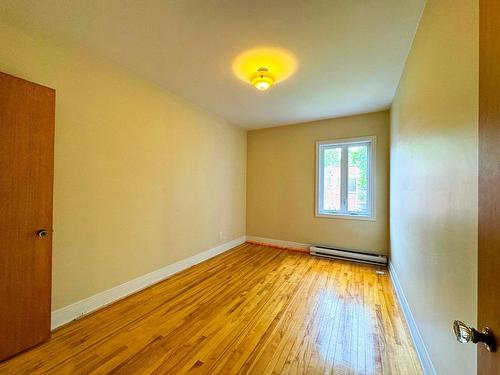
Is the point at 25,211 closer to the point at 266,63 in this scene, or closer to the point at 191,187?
the point at 191,187

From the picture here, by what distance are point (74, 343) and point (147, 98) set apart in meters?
2.59

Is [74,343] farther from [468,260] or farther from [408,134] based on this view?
[408,134]

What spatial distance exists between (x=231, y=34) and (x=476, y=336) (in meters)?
2.28

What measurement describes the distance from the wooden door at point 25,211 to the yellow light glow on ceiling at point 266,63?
1.74 m

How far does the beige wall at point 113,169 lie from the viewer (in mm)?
Result: 1939

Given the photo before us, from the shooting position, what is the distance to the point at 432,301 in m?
1.42

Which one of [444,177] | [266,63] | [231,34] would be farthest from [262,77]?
[444,177]

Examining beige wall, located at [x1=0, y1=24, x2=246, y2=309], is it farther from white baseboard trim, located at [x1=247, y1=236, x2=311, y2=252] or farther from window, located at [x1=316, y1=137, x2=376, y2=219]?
window, located at [x1=316, y1=137, x2=376, y2=219]

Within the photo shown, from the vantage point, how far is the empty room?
1.06 m

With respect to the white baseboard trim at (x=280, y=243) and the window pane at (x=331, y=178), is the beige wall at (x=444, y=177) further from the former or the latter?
the white baseboard trim at (x=280, y=243)

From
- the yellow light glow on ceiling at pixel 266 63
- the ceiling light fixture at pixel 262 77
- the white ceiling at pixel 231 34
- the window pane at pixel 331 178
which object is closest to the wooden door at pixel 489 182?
the white ceiling at pixel 231 34

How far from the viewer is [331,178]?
4.14 m

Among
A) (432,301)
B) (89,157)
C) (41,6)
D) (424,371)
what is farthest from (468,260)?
(41,6)

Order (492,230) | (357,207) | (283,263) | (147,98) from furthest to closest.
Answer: (357,207) → (283,263) → (147,98) → (492,230)
